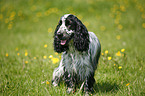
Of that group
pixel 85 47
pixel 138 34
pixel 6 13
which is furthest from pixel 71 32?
pixel 6 13

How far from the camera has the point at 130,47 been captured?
5.27 metres

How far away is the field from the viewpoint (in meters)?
2.81

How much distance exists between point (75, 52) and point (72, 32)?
323 mm

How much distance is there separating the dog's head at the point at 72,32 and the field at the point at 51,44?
1.65ft

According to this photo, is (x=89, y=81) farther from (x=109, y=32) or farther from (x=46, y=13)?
(x=46, y=13)

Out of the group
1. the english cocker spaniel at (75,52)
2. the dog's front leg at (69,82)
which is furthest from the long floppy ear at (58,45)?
the dog's front leg at (69,82)

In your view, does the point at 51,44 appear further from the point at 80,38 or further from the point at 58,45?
the point at 80,38

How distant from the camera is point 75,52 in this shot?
258 cm

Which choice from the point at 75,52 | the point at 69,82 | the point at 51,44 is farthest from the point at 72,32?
the point at 51,44

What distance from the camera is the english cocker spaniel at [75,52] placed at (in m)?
2.42

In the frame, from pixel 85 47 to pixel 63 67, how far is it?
0.54m

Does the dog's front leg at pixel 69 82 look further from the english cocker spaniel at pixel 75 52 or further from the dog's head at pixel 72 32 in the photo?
the dog's head at pixel 72 32

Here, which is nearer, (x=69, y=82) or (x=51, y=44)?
(x=69, y=82)

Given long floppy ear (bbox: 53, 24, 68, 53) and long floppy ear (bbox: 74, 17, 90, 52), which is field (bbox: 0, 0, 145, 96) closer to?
long floppy ear (bbox: 53, 24, 68, 53)
